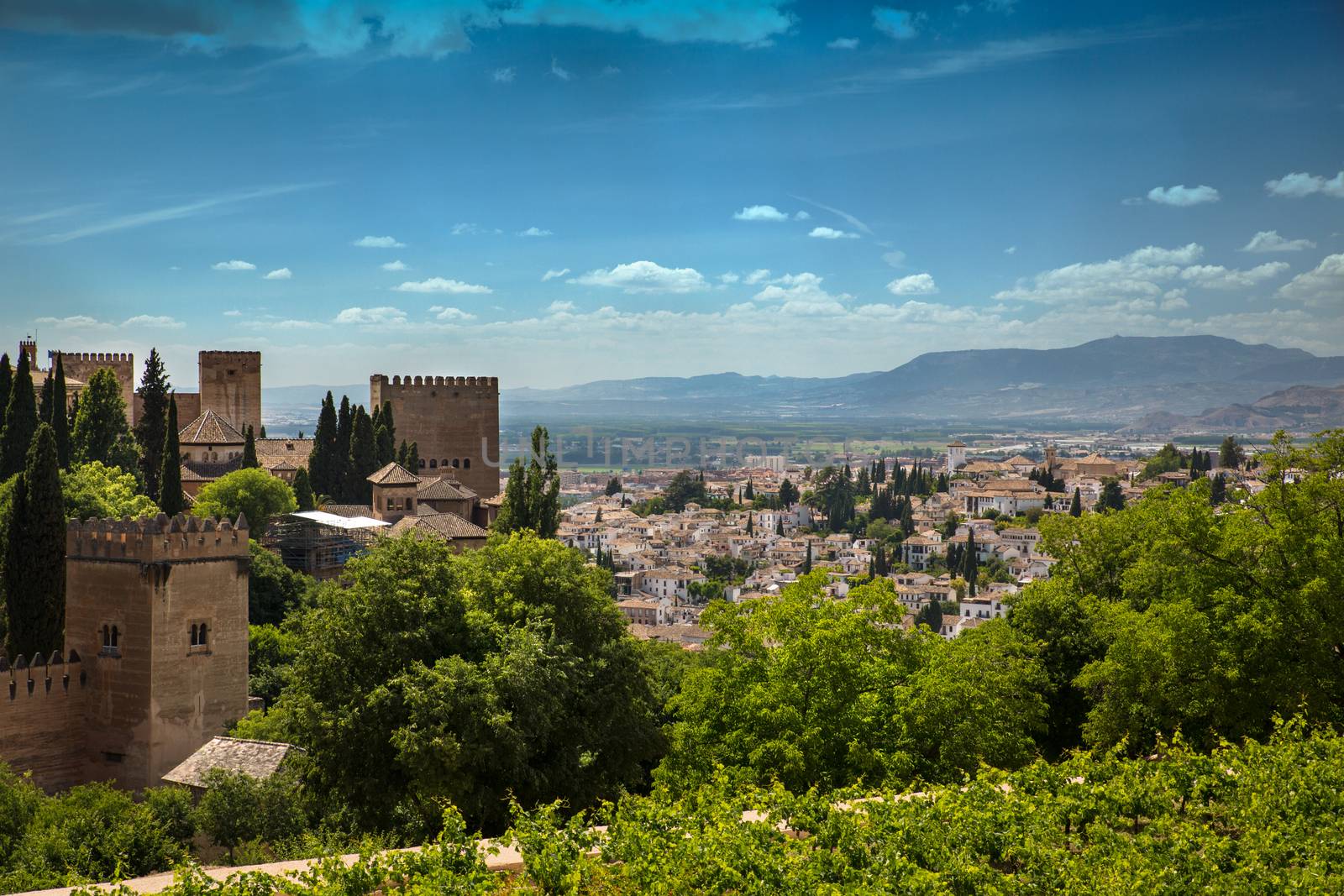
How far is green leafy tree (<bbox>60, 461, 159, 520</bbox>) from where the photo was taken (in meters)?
31.6

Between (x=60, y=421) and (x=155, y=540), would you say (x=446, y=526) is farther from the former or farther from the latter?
(x=155, y=540)

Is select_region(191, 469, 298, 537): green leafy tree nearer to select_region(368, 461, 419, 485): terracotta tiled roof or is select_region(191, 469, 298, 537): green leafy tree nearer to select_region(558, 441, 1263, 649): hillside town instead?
select_region(368, 461, 419, 485): terracotta tiled roof

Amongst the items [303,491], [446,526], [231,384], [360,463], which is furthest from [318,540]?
[231,384]

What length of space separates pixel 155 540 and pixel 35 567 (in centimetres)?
395

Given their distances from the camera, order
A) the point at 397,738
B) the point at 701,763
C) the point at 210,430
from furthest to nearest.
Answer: the point at 210,430 → the point at 701,763 → the point at 397,738

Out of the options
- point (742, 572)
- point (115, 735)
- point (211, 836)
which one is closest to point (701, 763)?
point (211, 836)

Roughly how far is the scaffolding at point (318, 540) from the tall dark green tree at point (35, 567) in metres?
11.2

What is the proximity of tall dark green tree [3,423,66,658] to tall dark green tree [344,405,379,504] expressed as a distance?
2195 cm

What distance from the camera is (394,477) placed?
4359 cm

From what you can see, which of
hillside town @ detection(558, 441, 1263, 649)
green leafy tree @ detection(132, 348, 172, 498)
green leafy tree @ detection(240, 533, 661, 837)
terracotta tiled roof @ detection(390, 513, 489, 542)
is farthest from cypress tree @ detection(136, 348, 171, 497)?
hillside town @ detection(558, 441, 1263, 649)

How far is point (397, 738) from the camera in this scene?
16.4 m

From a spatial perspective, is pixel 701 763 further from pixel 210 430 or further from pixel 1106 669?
pixel 210 430

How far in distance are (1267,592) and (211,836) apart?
16067 mm

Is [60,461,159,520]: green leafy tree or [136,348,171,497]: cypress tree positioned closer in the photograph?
[60,461,159,520]: green leafy tree
